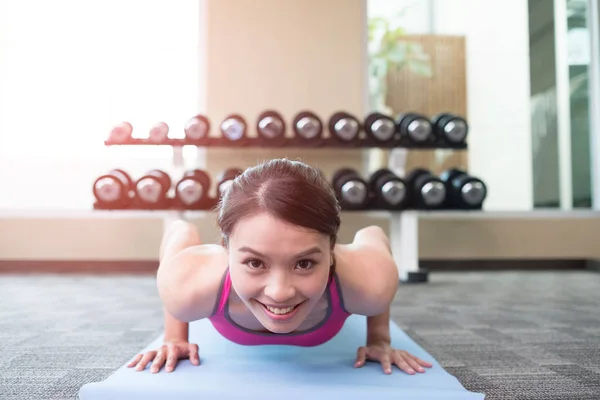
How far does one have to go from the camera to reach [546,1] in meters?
3.74

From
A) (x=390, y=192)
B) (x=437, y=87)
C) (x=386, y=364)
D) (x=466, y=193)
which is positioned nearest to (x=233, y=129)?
(x=390, y=192)

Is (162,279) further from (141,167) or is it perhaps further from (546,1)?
(546,1)

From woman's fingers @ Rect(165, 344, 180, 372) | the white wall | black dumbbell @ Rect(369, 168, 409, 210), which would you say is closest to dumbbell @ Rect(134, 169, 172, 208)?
black dumbbell @ Rect(369, 168, 409, 210)

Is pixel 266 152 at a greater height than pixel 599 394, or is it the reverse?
pixel 266 152

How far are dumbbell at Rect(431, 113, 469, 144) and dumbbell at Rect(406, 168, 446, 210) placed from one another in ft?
0.86

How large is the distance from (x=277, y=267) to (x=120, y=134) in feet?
7.76

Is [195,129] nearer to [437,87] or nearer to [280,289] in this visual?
[437,87]

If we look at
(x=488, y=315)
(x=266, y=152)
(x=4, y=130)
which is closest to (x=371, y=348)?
(x=488, y=315)

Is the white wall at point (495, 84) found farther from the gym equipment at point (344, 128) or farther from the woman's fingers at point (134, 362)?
the woman's fingers at point (134, 362)

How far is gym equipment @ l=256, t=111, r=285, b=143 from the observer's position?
2.87m

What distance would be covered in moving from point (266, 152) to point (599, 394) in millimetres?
2700

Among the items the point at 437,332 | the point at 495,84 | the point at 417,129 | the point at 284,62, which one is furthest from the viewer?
the point at 495,84

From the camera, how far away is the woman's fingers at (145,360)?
0.97 meters

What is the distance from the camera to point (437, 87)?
12.2 feet
